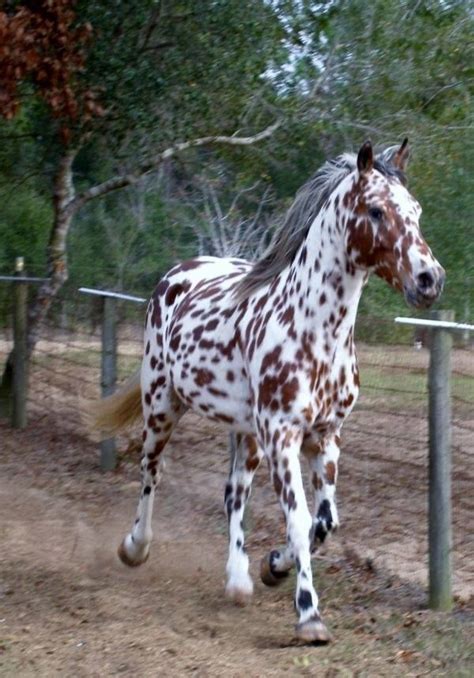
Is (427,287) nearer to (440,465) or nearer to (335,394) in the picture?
(335,394)

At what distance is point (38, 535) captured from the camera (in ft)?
22.8

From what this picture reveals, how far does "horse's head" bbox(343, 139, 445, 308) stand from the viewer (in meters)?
4.39

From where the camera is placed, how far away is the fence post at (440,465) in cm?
518

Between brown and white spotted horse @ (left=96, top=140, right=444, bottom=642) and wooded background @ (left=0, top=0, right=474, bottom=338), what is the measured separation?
379cm

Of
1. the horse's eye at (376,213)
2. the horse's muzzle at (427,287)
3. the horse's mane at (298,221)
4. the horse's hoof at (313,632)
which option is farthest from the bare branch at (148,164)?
the horse's hoof at (313,632)

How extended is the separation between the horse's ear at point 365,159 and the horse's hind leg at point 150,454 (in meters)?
2.06

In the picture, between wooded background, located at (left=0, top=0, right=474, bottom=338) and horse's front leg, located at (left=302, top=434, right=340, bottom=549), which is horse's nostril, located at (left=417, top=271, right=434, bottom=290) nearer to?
horse's front leg, located at (left=302, top=434, right=340, bottom=549)

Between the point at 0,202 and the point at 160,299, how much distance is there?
12.6 meters

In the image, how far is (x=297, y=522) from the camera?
15.7 feet

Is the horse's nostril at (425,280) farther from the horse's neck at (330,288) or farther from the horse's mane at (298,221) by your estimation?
the horse's mane at (298,221)

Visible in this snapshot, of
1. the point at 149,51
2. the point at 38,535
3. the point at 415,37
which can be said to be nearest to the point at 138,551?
the point at 38,535

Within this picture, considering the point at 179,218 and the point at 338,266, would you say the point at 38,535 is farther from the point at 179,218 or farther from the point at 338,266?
the point at 179,218

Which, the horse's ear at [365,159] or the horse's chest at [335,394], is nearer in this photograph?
the horse's ear at [365,159]

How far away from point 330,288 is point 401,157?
0.68m
